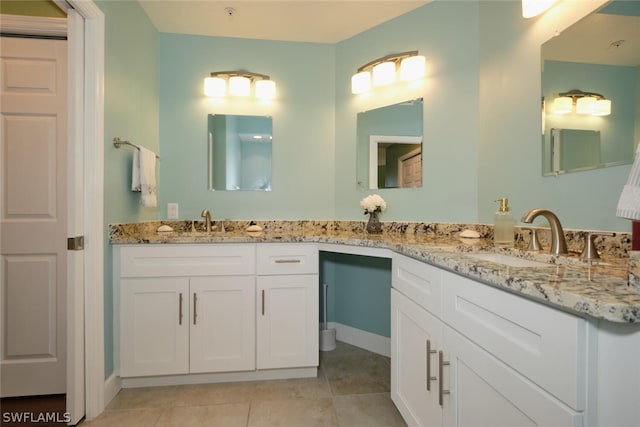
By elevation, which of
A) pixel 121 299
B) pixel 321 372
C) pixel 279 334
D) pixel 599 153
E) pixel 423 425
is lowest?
pixel 321 372

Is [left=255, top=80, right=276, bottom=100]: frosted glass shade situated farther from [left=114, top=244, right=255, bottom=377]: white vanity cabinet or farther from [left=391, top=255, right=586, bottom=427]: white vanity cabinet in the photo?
[left=391, top=255, right=586, bottom=427]: white vanity cabinet

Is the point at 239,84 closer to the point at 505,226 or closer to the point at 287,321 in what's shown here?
→ the point at 287,321

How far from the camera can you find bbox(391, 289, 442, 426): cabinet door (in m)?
1.15

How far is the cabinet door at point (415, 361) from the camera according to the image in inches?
45.3

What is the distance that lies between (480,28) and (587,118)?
96 cm

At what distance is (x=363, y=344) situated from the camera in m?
2.36

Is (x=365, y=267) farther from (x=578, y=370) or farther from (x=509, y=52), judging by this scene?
(x=578, y=370)

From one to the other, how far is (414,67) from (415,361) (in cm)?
173

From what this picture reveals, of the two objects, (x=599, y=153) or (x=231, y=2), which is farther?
(x=231, y=2)

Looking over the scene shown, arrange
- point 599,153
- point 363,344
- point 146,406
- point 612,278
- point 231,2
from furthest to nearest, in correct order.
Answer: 1. point 363,344
2. point 231,2
3. point 146,406
4. point 599,153
5. point 612,278

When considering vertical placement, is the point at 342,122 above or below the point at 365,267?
above

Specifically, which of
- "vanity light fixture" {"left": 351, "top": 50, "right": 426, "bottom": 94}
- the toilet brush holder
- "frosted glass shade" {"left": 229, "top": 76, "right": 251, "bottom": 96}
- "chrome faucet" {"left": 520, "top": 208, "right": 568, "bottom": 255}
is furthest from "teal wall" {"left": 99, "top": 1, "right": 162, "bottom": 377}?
"chrome faucet" {"left": 520, "top": 208, "right": 568, "bottom": 255}

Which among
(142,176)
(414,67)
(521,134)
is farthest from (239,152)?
(521,134)

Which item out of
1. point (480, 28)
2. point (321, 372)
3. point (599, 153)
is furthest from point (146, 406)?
point (480, 28)
